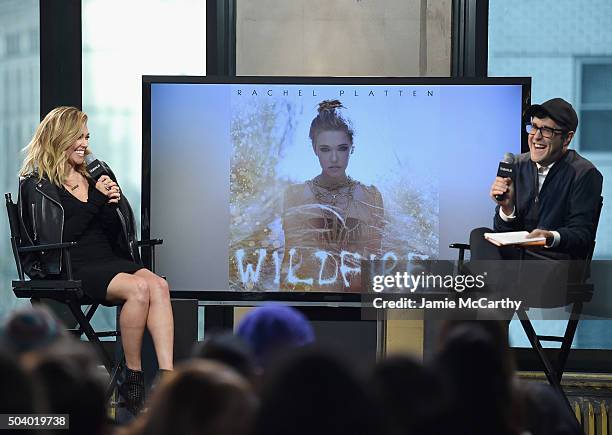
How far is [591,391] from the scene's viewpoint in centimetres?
518

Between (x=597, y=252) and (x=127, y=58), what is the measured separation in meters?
2.71

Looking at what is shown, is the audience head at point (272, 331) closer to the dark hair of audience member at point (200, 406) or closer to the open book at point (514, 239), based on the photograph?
the dark hair of audience member at point (200, 406)

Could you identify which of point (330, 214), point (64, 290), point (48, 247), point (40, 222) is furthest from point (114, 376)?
point (330, 214)

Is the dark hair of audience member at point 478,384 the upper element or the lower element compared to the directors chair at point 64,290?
upper

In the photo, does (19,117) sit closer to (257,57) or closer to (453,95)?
(257,57)

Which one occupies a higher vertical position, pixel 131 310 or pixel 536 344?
pixel 131 310

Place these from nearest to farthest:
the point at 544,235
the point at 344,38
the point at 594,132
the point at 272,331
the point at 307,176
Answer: the point at 272,331 < the point at 544,235 < the point at 307,176 < the point at 594,132 < the point at 344,38

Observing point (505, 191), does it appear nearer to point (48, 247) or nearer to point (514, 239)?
point (514, 239)

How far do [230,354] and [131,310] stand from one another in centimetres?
347

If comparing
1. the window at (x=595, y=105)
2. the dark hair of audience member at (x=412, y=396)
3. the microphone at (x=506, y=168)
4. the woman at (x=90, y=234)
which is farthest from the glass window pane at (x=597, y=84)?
the dark hair of audience member at (x=412, y=396)

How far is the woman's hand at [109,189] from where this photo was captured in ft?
15.8

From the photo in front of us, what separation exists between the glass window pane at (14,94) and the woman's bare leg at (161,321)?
5.02ft

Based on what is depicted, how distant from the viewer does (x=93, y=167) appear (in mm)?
4812

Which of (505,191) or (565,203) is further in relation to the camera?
(505,191)
